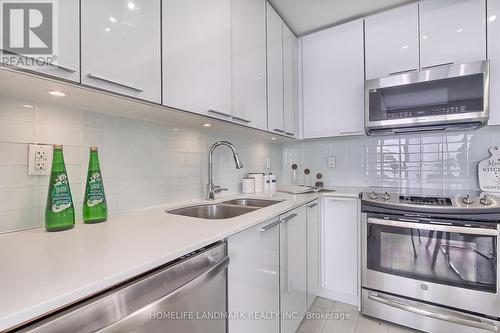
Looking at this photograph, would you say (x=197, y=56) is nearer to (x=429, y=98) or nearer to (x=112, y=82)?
(x=112, y=82)

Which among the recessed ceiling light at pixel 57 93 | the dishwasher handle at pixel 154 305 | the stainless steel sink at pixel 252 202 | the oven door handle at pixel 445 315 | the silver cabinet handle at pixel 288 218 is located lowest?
the oven door handle at pixel 445 315

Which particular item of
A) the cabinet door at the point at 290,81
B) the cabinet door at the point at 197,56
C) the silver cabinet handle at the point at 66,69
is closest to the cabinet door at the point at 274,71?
the cabinet door at the point at 290,81

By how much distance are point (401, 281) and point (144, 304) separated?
5.51ft

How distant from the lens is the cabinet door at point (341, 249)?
1.86m

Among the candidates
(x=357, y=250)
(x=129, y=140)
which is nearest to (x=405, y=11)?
(x=357, y=250)

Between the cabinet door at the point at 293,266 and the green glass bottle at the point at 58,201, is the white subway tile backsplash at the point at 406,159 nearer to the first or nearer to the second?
the cabinet door at the point at 293,266

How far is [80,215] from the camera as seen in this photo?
1.03 meters

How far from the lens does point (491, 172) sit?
179 cm

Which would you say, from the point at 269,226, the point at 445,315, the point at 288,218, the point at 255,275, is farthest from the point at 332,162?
the point at 255,275

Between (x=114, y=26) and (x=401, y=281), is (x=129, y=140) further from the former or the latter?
(x=401, y=281)

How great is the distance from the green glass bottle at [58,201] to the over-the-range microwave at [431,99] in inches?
76.7

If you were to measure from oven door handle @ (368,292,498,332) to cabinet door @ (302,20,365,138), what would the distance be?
129 centimetres

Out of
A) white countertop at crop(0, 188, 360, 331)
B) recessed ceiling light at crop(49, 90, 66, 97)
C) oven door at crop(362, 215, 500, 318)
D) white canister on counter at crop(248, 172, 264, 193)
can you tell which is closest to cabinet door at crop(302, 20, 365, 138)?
white canister on counter at crop(248, 172, 264, 193)

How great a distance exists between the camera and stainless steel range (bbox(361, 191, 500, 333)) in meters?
1.38
